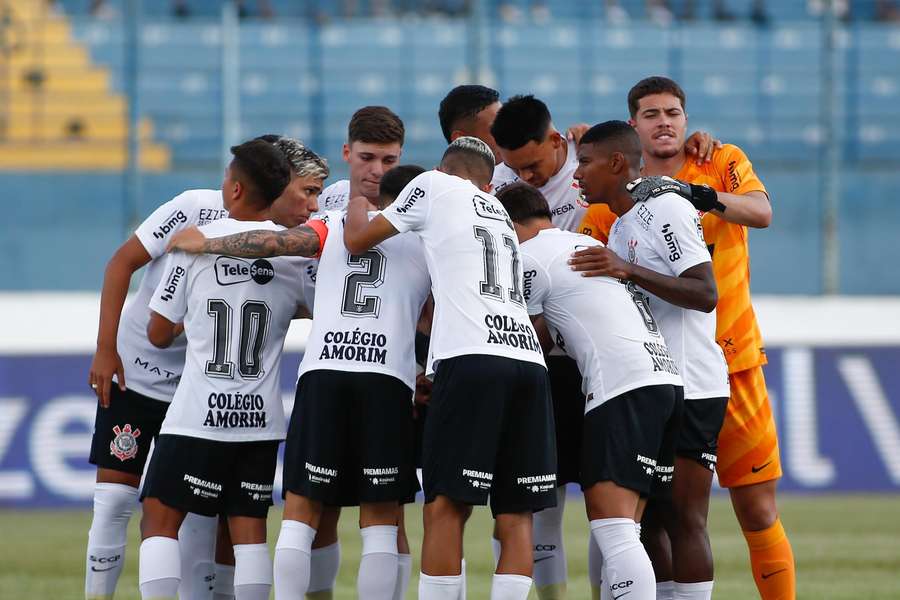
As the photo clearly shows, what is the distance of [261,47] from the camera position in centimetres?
1739

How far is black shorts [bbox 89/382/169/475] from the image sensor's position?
5930 mm

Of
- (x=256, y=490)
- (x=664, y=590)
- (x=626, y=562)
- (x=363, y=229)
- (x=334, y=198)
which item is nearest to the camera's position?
(x=626, y=562)

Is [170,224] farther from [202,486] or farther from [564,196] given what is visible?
[564,196]

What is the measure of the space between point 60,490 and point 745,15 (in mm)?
11847

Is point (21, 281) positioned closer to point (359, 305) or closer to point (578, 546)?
point (578, 546)

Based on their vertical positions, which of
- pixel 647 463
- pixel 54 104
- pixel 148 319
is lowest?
pixel 647 463

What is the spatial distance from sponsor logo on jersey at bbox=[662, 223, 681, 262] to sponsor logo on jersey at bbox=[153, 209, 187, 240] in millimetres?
2129

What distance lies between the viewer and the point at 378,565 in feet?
16.9

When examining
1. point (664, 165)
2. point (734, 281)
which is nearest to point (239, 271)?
point (664, 165)

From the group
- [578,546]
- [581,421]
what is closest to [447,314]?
[581,421]

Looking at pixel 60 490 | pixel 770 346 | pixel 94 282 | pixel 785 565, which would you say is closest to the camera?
pixel 785 565

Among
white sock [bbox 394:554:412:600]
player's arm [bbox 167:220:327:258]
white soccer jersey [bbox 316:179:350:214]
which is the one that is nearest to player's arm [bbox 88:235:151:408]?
player's arm [bbox 167:220:327:258]

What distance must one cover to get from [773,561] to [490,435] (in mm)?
1594

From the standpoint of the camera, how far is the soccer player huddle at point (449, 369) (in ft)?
16.5
